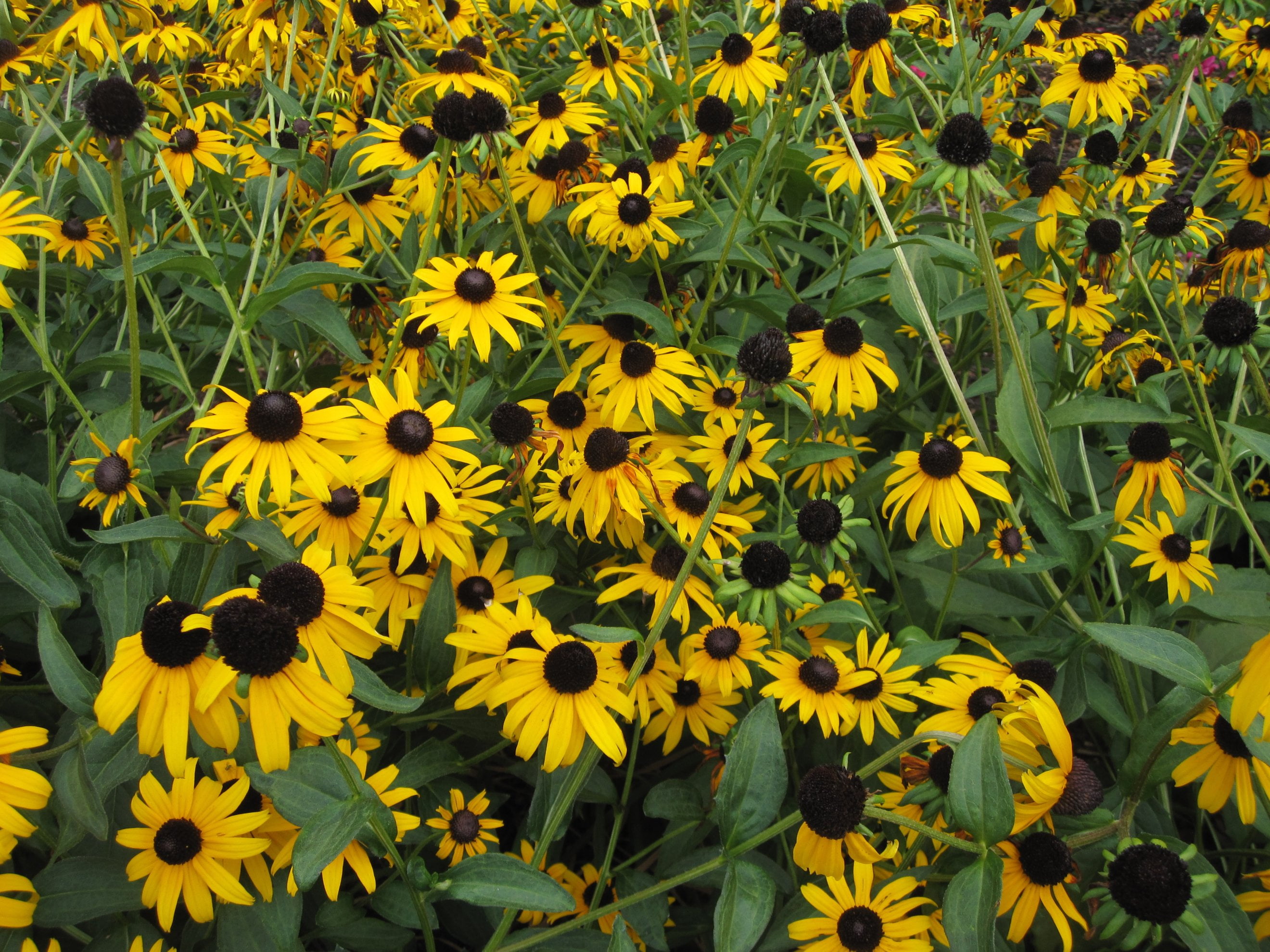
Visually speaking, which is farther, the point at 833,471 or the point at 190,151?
the point at 190,151

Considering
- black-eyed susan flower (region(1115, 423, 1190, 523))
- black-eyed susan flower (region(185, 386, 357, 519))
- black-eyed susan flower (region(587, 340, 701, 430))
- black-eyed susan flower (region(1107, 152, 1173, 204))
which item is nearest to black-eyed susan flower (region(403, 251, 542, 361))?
black-eyed susan flower (region(587, 340, 701, 430))

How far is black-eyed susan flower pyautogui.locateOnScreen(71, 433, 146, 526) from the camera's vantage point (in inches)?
55.8

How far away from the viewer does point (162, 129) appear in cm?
227

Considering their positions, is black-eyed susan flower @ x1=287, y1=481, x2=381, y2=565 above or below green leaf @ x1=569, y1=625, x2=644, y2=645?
below

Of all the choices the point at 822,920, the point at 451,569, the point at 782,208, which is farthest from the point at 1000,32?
the point at 822,920

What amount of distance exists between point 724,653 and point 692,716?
0.87 feet

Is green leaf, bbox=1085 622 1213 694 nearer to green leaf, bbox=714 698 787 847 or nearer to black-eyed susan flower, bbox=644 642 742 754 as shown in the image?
green leaf, bbox=714 698 787 847

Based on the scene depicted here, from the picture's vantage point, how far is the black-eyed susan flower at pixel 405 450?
1388 mm

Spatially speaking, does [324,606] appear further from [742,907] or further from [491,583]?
[742,907]

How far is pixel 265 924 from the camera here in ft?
4.37

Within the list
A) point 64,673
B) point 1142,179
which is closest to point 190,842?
point 64,673

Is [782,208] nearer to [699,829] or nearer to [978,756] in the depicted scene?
[699,829]

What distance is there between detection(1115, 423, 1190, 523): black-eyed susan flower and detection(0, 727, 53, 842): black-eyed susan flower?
1.98 m

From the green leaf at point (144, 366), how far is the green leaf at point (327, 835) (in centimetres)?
96
